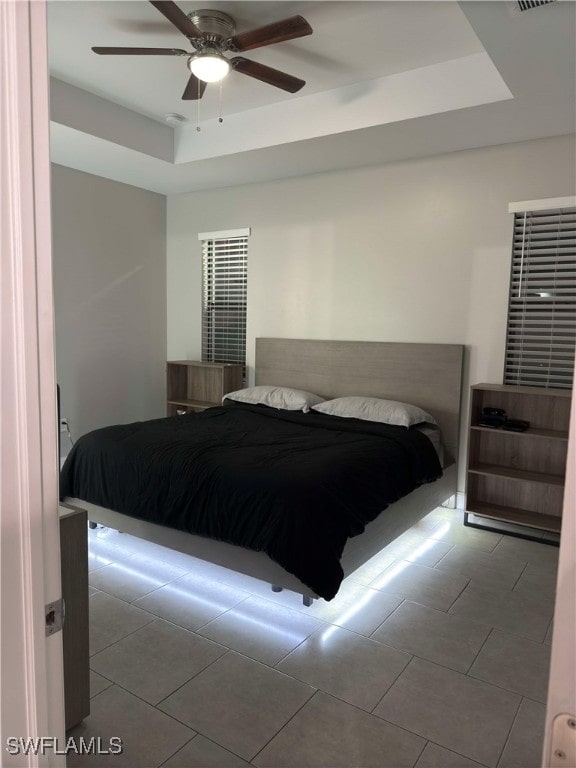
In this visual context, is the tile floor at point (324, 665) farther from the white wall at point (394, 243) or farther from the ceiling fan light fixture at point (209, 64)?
the ceiling fan light fixture at point (209, 64)

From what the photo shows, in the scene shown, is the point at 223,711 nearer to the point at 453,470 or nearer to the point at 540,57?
the point at 453,470

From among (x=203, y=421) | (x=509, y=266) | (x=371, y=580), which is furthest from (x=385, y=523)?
(x=509, y=266)

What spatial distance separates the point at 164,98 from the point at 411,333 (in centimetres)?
249

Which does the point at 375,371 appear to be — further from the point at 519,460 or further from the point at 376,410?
the point at 519,460

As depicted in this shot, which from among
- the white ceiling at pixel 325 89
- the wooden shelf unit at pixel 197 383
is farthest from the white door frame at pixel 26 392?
the wooden shelf unit at pixel 197 383

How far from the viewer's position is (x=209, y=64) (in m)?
2.60

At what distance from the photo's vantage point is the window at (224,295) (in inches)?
205

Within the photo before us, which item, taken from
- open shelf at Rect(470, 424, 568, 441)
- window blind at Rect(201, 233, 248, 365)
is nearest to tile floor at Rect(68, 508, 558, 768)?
open shelf at Rect(470, 424, 568, 441)

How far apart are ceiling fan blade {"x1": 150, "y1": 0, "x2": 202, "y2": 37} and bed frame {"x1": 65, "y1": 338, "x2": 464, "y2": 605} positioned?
2.40 metres

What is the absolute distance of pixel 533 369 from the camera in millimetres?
3795

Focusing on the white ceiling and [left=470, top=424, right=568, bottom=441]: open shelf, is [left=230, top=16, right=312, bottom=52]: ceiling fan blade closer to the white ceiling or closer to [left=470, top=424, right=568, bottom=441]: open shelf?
the white ceiling

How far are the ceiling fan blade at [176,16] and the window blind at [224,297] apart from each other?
8.71ft

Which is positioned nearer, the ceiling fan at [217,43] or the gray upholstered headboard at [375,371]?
the ceiling fan at [217,43]

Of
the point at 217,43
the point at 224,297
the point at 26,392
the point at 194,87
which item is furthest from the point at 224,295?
the point at 26,392
